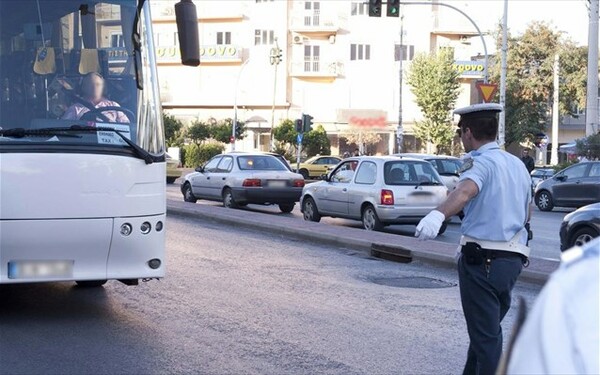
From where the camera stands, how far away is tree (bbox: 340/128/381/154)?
63.4 m

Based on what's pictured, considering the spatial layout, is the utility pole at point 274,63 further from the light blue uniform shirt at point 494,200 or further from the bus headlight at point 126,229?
the light blue uniform shirt at point 494,200

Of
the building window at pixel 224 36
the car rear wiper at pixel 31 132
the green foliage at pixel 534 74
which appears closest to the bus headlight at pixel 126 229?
the car rear wiper at pixel 31 132

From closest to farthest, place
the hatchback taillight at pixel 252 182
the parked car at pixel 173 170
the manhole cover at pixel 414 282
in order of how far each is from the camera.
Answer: the manhole cover at pixel 414 282 < the hatchback taillight at pixel 252 182 < the parked car at pixel 173 170

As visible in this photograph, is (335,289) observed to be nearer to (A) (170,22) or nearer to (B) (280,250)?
(B) (280,250)

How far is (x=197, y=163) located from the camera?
5772 cm

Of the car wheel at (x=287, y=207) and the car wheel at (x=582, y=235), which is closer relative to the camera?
the car wheel at (x=582, y=235)

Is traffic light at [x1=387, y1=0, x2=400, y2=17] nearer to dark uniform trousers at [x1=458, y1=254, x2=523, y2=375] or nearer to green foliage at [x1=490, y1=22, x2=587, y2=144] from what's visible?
dark uniform trousers at [x1=458, y1=254, x2=523, y2=375]

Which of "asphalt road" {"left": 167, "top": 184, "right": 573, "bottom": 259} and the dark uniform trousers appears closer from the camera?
the dark uniform trousers

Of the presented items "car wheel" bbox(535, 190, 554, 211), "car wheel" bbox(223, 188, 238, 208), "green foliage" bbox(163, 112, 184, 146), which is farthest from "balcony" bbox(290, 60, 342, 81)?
"car wheel" bbox(223, 188, 238, 208)

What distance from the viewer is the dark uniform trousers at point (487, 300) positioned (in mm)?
4887

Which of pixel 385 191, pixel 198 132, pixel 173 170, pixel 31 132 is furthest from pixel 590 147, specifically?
pixel 198 132

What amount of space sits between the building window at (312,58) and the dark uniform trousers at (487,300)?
2447 inches

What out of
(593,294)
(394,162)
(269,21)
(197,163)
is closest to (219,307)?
(593,294)

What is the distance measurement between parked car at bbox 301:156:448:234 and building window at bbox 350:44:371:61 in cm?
4829
